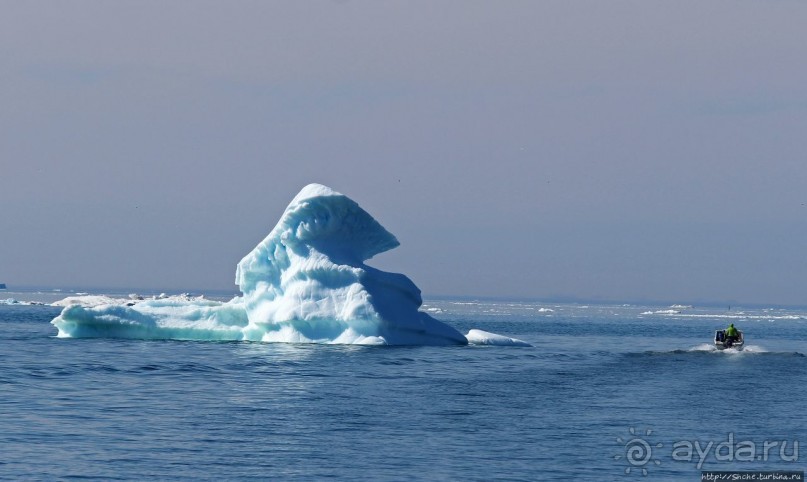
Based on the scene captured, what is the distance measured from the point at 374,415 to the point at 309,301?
19.5 m

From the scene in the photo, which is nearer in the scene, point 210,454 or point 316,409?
point 210,454

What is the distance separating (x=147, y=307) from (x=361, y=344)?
10397 mm

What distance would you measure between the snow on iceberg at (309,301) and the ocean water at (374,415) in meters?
1.50

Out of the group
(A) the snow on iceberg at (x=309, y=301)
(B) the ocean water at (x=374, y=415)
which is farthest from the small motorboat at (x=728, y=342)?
(A) the snow on iceberg at (x=309, y=301)

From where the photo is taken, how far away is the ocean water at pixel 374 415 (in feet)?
63.6

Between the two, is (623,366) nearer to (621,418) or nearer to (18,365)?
(621,418)

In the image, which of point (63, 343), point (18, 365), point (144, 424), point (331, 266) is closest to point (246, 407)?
point (144, 424)

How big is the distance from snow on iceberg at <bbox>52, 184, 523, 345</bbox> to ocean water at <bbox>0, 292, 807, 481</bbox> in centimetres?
150

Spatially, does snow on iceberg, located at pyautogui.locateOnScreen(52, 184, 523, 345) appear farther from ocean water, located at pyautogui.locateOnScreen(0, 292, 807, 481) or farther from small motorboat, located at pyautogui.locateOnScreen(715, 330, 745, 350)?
small motorboat, located at pyautogui.locateOnScreen(715, 330, 745, 350)

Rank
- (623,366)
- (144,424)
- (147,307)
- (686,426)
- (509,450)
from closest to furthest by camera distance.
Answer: (509,450), (144,424), (686,426), (623,366), (147,307)

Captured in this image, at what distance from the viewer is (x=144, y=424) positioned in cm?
2334

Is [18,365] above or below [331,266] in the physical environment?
below

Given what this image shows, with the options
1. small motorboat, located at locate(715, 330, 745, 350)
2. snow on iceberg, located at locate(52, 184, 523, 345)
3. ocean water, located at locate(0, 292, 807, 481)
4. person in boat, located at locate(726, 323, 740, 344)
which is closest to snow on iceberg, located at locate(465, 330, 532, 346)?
snow on iceberg, located at locate(52, 184, 523, 345)

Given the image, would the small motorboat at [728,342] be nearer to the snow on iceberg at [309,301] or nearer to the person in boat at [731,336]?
the person in boat at [731,336]
